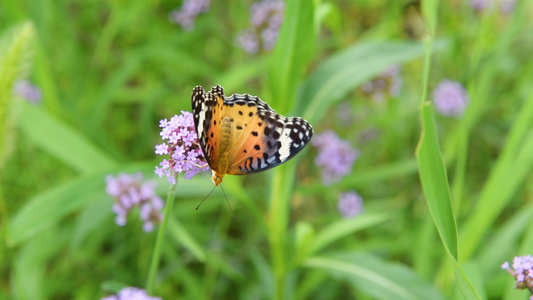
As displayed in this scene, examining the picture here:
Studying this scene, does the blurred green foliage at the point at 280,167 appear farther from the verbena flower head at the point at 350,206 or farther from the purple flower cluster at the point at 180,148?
the purple flower cluster at the point at 180,148

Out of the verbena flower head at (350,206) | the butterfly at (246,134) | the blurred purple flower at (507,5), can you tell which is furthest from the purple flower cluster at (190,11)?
the blurred purple flower at (507,5)

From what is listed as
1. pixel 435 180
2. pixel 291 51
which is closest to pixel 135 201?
pixel 291 51

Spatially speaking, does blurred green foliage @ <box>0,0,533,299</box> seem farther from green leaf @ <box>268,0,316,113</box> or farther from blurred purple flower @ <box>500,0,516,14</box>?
blurred purple flower @ <box>500,0,516,14</box>

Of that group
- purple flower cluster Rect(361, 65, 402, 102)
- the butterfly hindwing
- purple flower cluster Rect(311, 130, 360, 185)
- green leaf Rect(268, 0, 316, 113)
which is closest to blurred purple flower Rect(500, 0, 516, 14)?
purple flower cluster Rect(361, 65, 402, 102)

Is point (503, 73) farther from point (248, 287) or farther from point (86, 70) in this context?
point (86, 70)

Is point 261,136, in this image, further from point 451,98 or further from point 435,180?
point 451,98
